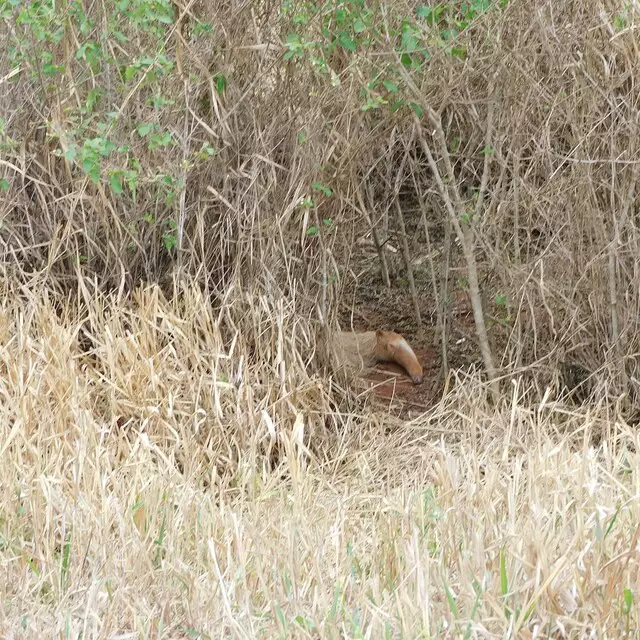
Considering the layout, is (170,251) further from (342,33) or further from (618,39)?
(618,39)

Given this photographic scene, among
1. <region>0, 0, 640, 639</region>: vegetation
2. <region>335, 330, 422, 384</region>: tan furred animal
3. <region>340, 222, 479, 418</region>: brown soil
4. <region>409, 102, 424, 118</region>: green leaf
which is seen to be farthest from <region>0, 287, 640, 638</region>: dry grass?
<region>409, 102, 424, 118</region>: green leaf

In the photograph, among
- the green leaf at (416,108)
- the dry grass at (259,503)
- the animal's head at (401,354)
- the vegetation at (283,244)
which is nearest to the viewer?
the dry grass at (259,503)

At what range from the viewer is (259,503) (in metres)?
3.74

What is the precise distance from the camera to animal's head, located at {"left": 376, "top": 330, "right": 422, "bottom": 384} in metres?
5.77

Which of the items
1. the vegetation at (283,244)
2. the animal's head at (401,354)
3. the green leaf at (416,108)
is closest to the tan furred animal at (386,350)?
the animal's head at (401,354)

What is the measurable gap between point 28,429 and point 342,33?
2.20m

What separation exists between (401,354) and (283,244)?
1.23 metres

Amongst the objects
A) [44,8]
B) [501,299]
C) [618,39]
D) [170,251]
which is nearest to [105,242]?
[170,251]

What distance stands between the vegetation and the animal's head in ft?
0.80

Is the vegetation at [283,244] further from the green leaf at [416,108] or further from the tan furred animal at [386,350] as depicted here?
the tan furred animal at [386,350]

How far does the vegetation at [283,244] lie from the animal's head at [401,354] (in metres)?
0.24

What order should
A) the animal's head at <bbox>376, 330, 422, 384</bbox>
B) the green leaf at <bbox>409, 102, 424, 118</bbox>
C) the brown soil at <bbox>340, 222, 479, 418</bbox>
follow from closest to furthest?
the green leaf at <bbox>409, 102, 424, 118</bbox> → the brown soil at <bbox>340, 222, 479, 418</bbox> → the animal's head at <bbox>376, 330, 422, 384</bbox>

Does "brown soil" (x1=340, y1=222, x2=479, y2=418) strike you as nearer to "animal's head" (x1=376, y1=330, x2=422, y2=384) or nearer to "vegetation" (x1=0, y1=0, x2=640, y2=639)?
"animal's head" (x1=376, y1=330, x2=422, y2=384)

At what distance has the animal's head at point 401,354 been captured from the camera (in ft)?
18.9
